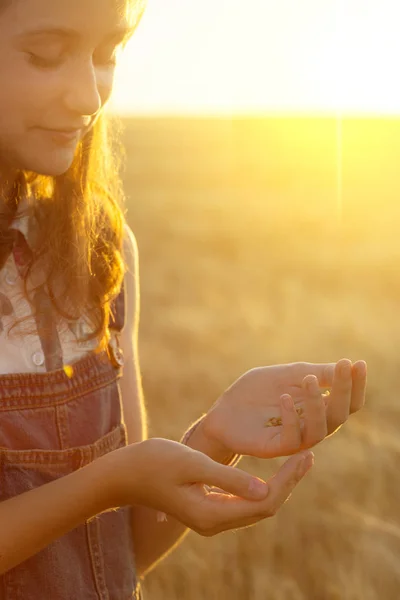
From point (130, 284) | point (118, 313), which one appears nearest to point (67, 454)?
point (118, 313)

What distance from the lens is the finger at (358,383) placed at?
1858 millimetres

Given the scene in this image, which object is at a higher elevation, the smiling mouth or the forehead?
the forehead

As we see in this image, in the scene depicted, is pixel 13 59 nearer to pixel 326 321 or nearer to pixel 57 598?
pixel 57 598

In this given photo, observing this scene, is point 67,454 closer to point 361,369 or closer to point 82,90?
point 361,369

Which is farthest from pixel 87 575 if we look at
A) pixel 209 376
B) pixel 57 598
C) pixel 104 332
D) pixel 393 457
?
pixel 209 376

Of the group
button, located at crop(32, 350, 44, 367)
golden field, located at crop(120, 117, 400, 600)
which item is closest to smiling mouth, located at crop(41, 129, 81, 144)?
button, located at crop(32, 350, 44, 367)

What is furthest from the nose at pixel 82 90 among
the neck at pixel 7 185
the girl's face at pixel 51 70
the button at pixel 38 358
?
the button at pixel 38 358

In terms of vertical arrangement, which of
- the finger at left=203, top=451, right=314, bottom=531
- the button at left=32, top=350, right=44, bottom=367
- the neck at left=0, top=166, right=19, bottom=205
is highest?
the neck at left=0, top=166, right=19, bottom=205

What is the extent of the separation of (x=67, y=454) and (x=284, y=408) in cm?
50

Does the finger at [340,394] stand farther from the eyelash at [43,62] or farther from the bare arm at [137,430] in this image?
the eyelash at [43,62]

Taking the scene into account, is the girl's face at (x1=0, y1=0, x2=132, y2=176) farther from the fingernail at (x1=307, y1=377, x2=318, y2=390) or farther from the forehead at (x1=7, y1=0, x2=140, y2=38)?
the fingernail at (x1=307, y1=377, x2=318, y2=390)

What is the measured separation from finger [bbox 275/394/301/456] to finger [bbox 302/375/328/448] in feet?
0.08

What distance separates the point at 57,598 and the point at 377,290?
6.67 m

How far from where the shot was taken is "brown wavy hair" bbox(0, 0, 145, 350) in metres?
2.05
